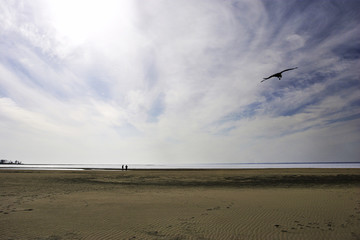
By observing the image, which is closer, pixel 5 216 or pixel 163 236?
pixel 163 236

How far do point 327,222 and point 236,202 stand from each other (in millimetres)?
4967

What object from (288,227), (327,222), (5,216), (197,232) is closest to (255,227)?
(288,227)

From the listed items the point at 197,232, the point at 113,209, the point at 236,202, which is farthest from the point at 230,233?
the point at 113,209

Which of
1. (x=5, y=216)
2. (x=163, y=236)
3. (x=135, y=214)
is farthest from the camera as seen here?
(x=135, y=214)

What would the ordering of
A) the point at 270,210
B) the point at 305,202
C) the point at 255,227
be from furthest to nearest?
the point at 305,202 → the point at 270,210 → the point at 255,227

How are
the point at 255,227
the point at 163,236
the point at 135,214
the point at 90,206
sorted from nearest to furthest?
the point at 163,236
the point at 255,227
the point at 135,214
the point at 90,206

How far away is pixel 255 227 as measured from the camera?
812 centimetres

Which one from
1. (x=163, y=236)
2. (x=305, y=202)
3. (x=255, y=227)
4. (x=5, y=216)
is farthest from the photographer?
(x=305, y=202)

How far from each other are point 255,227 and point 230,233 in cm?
132

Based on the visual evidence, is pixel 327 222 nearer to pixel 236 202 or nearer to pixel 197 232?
pixel 236 202

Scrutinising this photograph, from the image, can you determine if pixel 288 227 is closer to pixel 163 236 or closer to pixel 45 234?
pixel 163 236

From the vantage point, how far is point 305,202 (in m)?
12.5

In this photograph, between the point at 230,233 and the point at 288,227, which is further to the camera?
the point at 288,227

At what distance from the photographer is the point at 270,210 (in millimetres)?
10641
